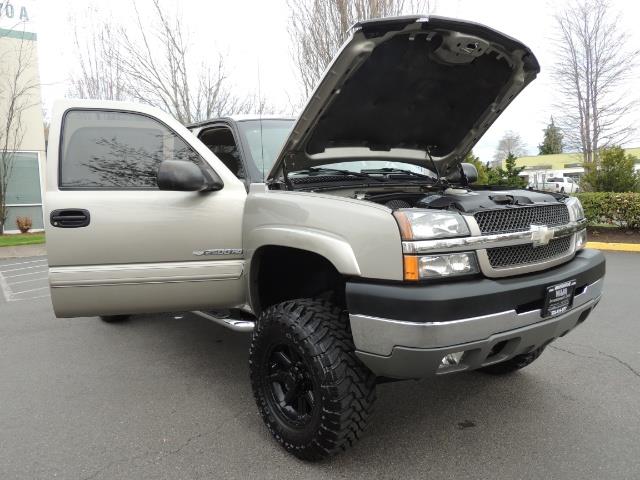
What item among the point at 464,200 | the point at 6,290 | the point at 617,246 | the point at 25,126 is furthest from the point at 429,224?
the point at 25,126

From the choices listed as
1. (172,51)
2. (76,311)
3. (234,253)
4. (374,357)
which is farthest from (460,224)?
(172,51)

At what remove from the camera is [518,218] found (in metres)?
2.46

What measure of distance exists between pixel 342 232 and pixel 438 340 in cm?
66

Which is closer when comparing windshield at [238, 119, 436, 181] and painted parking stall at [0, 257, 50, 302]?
windshield at [238, 119, 436, 181]

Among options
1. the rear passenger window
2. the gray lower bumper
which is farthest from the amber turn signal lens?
the rear passenger window

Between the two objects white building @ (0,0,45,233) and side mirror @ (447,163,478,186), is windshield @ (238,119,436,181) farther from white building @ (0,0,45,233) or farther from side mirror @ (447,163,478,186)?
white building @ (0,0,45,233)

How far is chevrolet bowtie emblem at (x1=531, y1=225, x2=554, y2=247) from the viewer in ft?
7.94

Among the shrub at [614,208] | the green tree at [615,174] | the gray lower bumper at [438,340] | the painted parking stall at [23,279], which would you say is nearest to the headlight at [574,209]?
the gray lower bumper at [438,340]

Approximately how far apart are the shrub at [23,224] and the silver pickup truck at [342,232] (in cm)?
1462

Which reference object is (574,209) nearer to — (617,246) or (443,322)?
(443,322)

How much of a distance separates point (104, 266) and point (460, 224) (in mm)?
2144

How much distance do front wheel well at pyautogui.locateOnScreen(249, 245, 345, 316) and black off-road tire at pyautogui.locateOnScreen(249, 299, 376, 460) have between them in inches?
12.8

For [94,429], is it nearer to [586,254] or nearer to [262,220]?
[262,220]

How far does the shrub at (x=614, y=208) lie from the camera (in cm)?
1004
